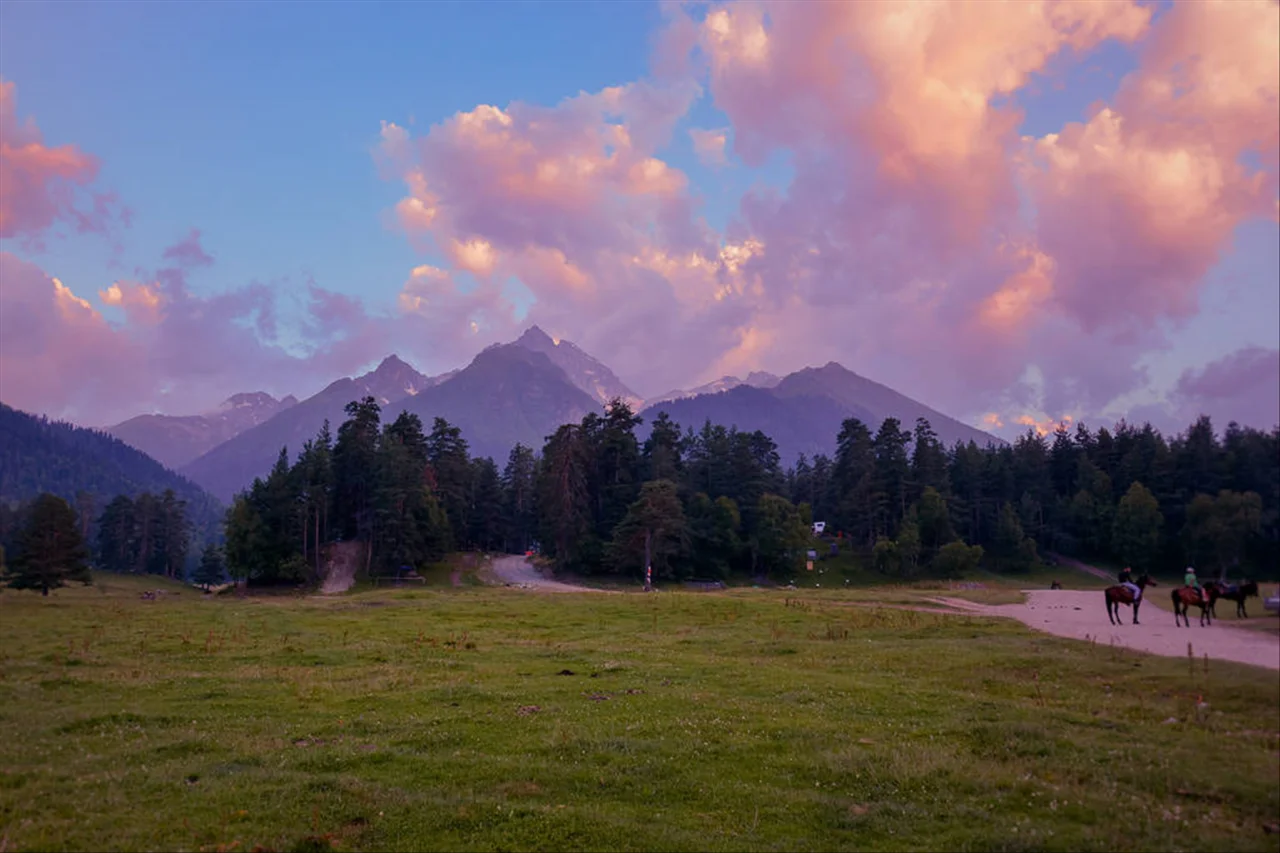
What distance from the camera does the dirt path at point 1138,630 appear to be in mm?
20203

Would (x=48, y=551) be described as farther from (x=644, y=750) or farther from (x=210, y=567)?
(x=644, y=750)

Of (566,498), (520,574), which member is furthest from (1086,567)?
(520,574)

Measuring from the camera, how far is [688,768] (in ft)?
47.1

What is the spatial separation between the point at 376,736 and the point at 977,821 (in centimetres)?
1299

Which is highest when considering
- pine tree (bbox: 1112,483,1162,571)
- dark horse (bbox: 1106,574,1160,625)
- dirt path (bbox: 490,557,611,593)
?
pine tree (bbox: 1112,483,1162,571)

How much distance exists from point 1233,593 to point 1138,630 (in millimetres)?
6918

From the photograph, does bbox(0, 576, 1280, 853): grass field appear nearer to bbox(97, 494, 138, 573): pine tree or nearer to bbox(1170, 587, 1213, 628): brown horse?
bbox(1170, 587, 1213, 628): brown horse

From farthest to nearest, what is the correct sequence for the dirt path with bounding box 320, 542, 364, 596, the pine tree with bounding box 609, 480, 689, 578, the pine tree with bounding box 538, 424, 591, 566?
the pine tree with bounding box 538, 424, 591, 566 → the dirt path with bounding box 320, 542, 364, 596 → the pine tree with bounding box 609, 480, 689, 578

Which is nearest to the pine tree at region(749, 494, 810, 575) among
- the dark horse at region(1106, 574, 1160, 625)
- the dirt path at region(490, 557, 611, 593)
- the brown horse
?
the dirt path at region(490, 557, 611, 593)

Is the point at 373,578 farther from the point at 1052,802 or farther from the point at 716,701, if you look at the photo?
the point at 1052,802

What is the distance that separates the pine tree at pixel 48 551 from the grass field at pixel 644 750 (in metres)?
60.9

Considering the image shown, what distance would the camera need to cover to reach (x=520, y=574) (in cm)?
10025

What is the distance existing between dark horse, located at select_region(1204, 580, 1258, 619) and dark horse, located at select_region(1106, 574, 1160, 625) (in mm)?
2693

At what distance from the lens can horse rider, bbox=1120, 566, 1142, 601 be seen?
2950cm
